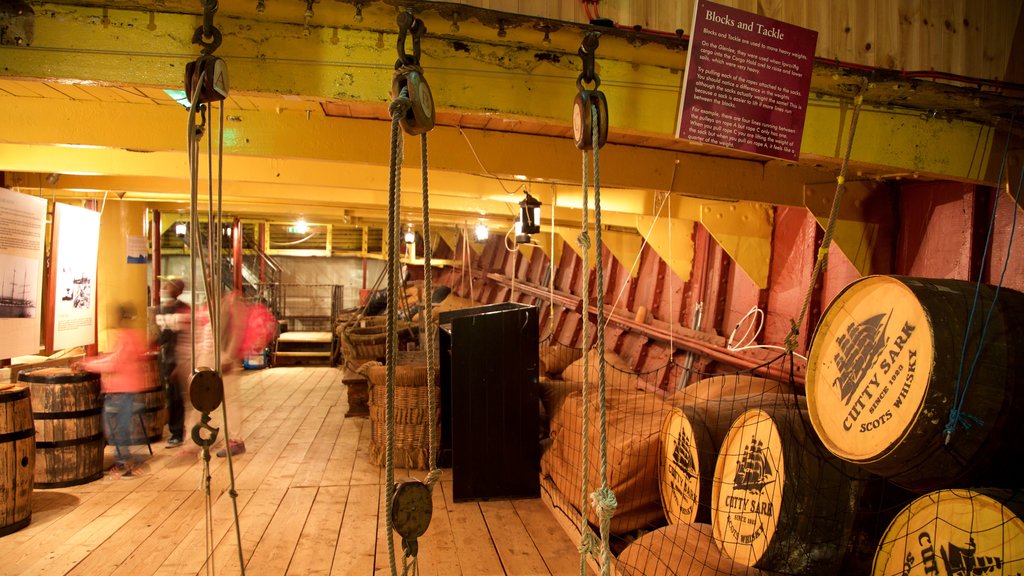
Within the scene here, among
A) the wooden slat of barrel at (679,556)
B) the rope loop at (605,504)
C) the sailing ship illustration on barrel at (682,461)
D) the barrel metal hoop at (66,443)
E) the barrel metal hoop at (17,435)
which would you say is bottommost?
the barrel metal hoop at (66,443)

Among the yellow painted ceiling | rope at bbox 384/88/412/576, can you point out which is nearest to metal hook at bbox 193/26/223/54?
the yellow painted ceiling

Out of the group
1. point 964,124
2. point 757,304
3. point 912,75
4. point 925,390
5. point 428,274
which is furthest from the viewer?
point 757,304

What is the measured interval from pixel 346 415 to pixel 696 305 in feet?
13.9

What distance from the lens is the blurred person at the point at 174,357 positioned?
552 centimetres

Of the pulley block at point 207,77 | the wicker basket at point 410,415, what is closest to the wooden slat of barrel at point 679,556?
the wicker basket at point 410,415

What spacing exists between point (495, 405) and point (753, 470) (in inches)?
83.2

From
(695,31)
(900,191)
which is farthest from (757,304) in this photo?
(695,31)

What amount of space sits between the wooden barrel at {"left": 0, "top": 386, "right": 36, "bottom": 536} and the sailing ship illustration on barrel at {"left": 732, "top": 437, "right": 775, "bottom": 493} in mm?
4354

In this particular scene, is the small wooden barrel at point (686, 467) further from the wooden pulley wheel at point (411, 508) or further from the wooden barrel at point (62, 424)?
the wooden barrel at point (62, 424)

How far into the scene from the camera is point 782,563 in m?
2.44

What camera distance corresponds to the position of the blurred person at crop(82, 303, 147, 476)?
518cm

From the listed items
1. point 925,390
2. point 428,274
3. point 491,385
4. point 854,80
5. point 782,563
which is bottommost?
point 782,563

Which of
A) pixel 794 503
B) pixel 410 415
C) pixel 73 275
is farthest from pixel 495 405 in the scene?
pixel 73 275

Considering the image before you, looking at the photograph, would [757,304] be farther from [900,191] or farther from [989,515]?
[989,515]
